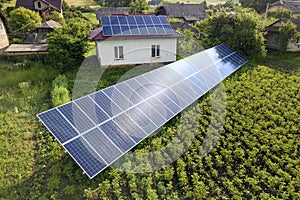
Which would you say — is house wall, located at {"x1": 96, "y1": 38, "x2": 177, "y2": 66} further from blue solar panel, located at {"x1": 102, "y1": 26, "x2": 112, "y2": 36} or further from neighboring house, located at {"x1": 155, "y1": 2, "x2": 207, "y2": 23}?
neighboring house, located at {"x1": 155, "y1": 2, "x2": 207, "y2": 23}

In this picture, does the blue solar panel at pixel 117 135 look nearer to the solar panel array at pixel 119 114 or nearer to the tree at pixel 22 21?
the solar panel array at pixel 119 114

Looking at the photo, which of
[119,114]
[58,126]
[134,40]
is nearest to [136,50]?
[134,40]

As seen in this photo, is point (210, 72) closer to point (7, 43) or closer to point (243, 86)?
point (243, 86)

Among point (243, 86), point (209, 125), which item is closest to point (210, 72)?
point (243, 86)

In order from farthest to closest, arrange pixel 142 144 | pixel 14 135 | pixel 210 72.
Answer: pixel 210 72
pixel 14 135
pixel 142 144

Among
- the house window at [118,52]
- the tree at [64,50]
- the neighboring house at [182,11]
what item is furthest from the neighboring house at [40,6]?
the house window at [118,52]

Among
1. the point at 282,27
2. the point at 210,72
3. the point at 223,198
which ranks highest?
the point at 282,27

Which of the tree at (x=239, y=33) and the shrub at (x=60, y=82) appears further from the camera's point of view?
the tree at (x=239, y=33)
